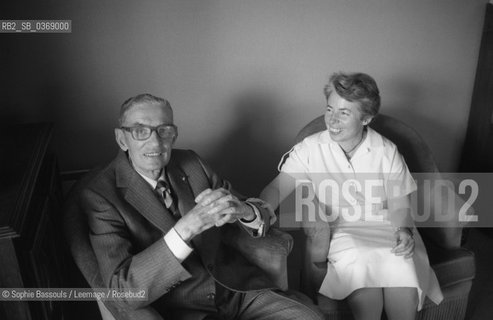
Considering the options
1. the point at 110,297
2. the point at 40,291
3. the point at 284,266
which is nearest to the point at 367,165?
the point at 284,266

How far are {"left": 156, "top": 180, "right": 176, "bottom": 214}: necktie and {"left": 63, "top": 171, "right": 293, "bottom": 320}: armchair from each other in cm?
26

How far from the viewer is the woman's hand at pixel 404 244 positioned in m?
2.12

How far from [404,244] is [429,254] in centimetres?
35

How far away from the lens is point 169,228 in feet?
5.88

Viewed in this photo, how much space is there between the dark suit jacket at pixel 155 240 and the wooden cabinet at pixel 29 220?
0.17 metres

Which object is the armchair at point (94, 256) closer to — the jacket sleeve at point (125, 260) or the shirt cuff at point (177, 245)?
the jacket sleeve at point (125, 260)

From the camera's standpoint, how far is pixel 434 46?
9.68 feet

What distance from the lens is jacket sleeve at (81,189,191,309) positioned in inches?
61.9

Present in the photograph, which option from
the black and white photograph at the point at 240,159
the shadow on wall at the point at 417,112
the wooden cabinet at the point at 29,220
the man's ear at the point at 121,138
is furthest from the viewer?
the shadow on wall at the point at 417,112

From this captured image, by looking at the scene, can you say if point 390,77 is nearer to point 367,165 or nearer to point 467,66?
point 467,66

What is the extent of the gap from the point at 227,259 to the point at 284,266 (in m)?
0.24

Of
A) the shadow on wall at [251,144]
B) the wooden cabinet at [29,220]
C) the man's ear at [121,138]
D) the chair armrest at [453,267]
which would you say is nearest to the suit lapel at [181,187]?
the man's ear at [121,138]

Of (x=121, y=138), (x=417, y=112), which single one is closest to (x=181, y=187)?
(x=121, y=138)

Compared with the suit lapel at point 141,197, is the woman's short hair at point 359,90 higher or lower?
higher
